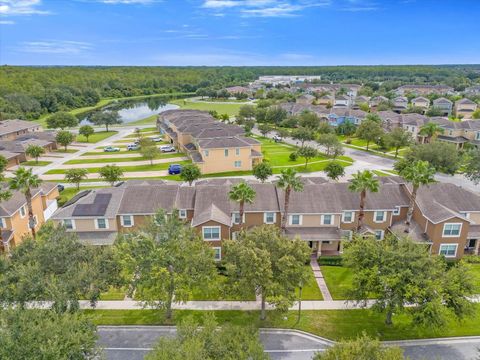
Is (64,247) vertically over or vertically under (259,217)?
over

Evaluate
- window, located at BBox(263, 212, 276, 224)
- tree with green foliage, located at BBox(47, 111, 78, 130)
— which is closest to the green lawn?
tree with green foliage, located at BBox(47, 111, 78, 130)

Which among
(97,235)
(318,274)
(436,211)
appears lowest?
(318,274)

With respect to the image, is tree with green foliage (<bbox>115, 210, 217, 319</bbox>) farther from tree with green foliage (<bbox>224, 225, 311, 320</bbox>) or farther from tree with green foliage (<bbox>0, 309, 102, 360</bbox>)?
tree with green foliage (<bbox>0, 309, 102, 360</bbox>)

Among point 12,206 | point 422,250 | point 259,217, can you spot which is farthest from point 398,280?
point 12,206

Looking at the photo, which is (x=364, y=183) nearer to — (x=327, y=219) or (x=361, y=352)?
(x=327, y=219)

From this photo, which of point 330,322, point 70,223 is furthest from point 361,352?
point 70,223

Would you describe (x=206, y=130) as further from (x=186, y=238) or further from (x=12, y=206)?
(x=186, y=238)

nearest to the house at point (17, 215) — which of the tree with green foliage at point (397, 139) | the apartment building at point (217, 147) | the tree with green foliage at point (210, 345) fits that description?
the tree with green foliage at point (210, 345)
